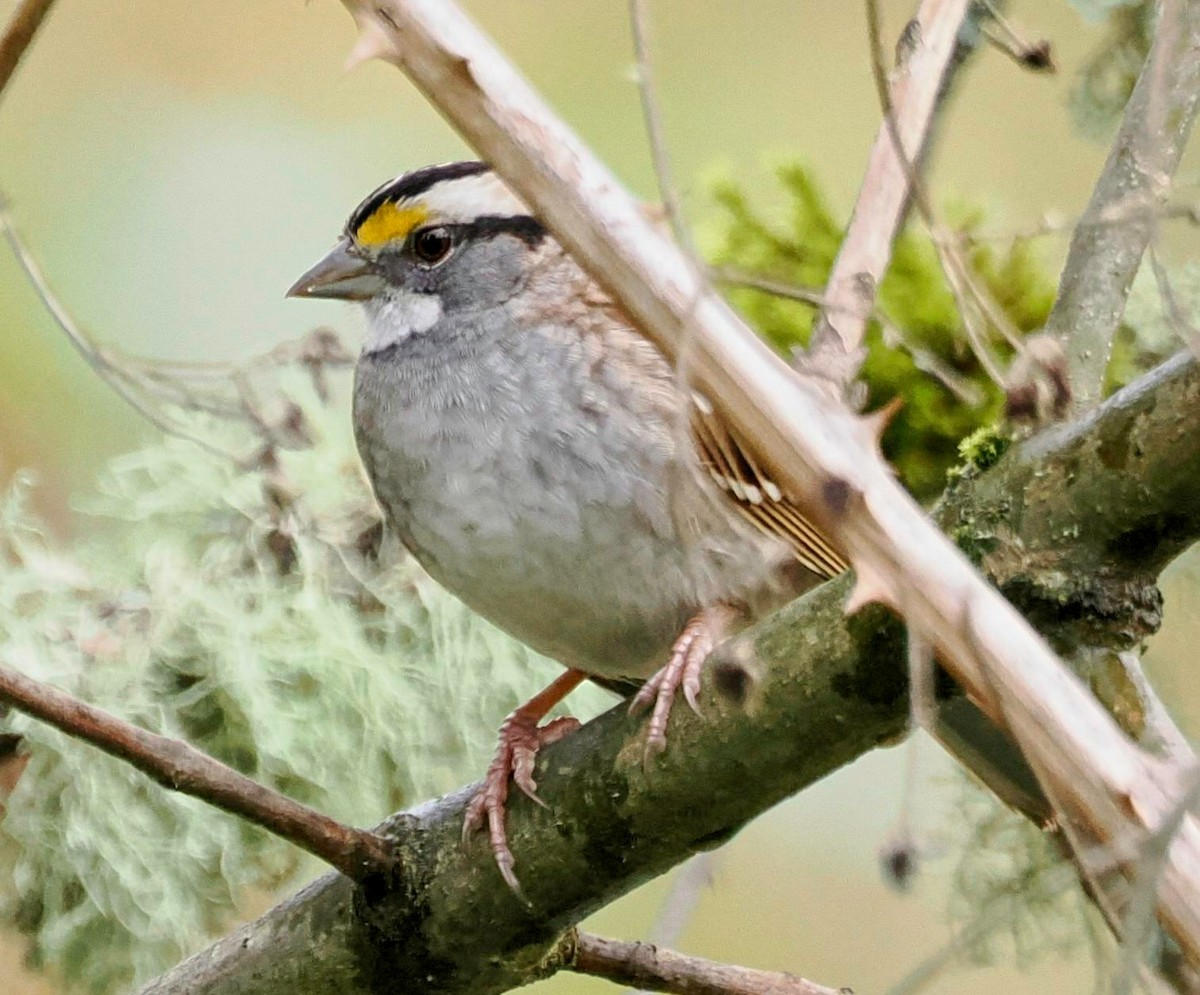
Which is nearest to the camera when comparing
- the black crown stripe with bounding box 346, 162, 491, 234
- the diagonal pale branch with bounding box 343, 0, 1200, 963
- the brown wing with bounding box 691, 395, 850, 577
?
the diagonal pale branch with bounding box 343, 0, 1200, 963

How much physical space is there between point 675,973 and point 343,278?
0.81 metres

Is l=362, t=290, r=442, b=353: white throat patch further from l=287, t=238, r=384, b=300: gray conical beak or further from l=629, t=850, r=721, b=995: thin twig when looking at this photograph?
l=629, t=850, r=721, b=995: thin twig

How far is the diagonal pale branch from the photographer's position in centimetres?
69

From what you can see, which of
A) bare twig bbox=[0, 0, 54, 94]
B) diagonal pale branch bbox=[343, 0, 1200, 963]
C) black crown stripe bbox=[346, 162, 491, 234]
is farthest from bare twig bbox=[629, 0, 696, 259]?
black crown stripe bbox=[346, 162, 491, 234]

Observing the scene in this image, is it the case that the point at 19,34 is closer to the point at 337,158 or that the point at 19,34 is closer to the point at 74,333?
the point at 74,333

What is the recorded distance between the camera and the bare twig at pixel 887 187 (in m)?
1.49

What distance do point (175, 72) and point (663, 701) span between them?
8.62ft

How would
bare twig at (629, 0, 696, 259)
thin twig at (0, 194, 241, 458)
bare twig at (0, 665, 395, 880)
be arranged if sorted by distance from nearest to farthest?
bare twig at (629, 0, 696, 259)
bare twig at (0, 665, 395, 880)
thin twig at (0, 194, 241, 458)

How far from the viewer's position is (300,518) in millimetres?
1937

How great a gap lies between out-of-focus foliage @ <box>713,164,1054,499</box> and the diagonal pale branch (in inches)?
38.6

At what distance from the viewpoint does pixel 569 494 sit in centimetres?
155

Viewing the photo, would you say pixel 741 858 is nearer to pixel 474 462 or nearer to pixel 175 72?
pixel 175 72

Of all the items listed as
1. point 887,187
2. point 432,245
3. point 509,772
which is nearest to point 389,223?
point 432,245

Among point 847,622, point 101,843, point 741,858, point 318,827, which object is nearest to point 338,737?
point 101,843
